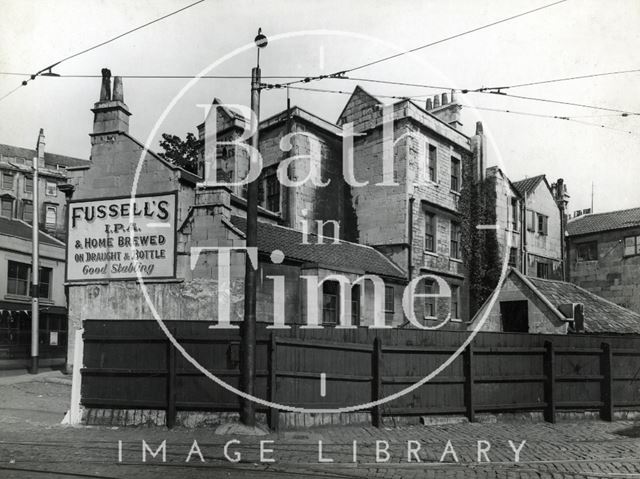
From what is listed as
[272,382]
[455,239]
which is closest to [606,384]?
[272,382]

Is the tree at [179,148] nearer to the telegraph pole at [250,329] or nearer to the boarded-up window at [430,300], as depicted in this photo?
the boarded-up window at [430,300]

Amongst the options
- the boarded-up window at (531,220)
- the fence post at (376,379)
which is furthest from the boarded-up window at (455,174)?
the fence post at (376,379)

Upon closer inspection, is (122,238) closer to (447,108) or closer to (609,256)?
(447,108)

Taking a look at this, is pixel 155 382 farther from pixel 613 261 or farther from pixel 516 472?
pixel 613 261

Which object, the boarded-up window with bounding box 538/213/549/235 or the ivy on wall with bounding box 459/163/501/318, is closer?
the ivy on wall with bounding box 459/163/501/318

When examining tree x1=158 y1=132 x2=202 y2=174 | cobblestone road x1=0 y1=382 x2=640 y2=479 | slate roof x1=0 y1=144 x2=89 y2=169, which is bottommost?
cobblestone road x1=0 y1=382 x2=640 y2=479

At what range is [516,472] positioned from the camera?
7703mm

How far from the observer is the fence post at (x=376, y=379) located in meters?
10.8

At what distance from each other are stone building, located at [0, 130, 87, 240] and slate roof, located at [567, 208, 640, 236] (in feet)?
111

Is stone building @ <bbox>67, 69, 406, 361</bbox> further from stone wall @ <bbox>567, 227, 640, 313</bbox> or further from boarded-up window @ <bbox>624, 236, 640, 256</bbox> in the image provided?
boarded-up window @ <bbox>624, 236, 640, 256</bbox>

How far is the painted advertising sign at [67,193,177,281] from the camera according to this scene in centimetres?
1702

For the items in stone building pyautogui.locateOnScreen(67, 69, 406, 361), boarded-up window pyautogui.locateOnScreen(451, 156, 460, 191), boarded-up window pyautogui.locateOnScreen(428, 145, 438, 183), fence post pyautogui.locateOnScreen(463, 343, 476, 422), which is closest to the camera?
fence post pyautogui.locateOnScreen(463, 343, 476, 422)

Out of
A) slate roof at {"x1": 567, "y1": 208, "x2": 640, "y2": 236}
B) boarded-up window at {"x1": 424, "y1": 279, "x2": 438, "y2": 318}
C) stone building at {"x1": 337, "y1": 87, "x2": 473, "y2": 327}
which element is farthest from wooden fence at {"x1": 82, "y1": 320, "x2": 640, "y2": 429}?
slate roof at {"x1": 567, "y1": 208, "x2": 640, "y2": 236}

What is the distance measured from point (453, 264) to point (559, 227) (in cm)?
1036
